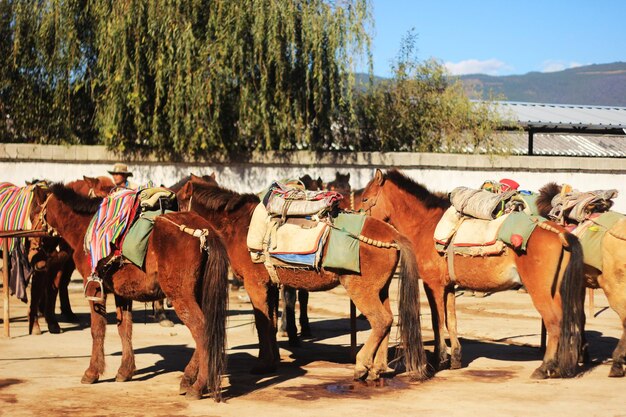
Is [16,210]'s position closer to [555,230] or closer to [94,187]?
[94,187]

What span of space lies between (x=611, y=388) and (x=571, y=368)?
1.66 feet

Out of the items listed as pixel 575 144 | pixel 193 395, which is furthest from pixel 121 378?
pixel 575 144

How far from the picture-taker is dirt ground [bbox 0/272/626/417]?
771cm

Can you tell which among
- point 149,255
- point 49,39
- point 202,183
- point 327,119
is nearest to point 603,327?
point 202,183

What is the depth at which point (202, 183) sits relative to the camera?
33.4ft

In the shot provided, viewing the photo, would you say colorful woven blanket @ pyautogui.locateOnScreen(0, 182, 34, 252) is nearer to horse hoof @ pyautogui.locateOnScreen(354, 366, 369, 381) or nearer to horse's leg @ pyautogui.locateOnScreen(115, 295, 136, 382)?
horse's leg @ pyautogui.locateOnScreen(115, 295, 136, 382)

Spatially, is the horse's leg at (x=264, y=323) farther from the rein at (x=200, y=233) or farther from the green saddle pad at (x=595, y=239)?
the green saddle pad at (x=595, y=239)

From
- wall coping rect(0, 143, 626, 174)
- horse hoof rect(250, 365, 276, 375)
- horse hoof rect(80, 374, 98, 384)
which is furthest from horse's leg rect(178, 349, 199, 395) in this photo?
wall coping rect(0, 143, 626, 174)

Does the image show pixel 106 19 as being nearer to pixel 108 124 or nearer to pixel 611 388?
pixel 108 124

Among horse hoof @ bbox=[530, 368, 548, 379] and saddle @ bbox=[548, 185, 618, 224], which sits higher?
saddle @ bbox=[548, 185, 618, 224]

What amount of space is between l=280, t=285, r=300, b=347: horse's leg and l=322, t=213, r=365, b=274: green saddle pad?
6.35ft

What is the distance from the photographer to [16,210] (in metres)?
12.4

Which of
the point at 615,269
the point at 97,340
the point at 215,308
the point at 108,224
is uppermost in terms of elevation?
the point at 108,224

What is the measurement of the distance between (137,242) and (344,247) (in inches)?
79.5
